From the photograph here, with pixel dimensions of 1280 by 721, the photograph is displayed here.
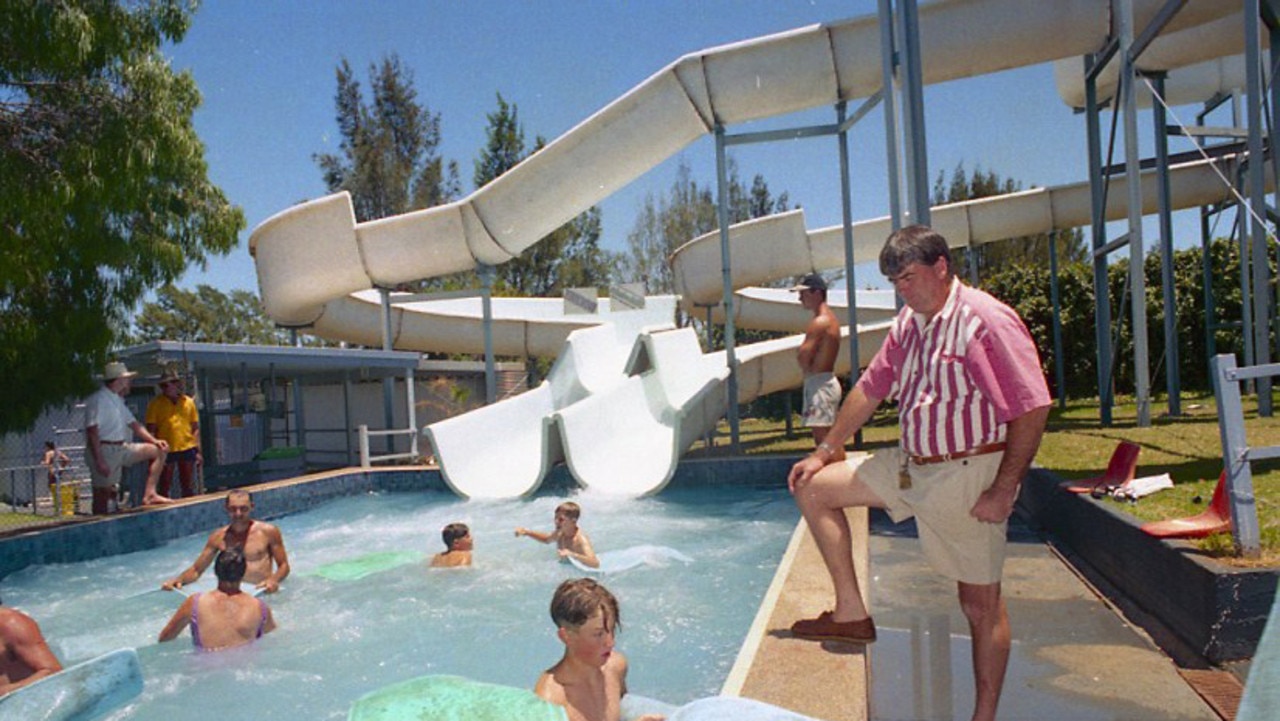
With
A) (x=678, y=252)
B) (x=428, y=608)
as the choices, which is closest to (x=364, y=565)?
(x=428, y=608)

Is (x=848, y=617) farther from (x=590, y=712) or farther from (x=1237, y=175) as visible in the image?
(x=1237, y=175)

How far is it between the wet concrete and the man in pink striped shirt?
0.95 feet

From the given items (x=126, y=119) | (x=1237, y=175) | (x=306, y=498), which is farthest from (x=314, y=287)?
(x=1237, y=175)

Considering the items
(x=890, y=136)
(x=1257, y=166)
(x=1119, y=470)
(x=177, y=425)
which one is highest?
(x=890, y=136)

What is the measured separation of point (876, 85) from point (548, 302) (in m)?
10.1

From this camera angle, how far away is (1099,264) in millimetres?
8953

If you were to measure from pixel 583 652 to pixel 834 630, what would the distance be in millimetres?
832

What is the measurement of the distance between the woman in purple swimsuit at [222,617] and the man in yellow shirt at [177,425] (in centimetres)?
422

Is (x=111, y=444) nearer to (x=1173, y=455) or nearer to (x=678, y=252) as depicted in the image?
(x=1173, y=455)

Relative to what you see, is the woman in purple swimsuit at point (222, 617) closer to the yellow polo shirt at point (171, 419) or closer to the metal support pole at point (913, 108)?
the yellow polo shirt at point (171, 419)

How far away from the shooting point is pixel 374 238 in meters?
11.4

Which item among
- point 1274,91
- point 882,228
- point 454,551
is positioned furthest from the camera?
point 882,228

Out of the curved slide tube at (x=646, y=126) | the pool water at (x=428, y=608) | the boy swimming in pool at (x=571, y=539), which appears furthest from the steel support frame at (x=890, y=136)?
the boy swimming in pool at (x=571, y=539)

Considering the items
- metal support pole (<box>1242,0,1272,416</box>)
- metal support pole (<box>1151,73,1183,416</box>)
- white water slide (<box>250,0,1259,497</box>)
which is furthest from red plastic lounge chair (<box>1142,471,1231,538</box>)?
metal support pole (<box>1151,73,1183,416</box>)
